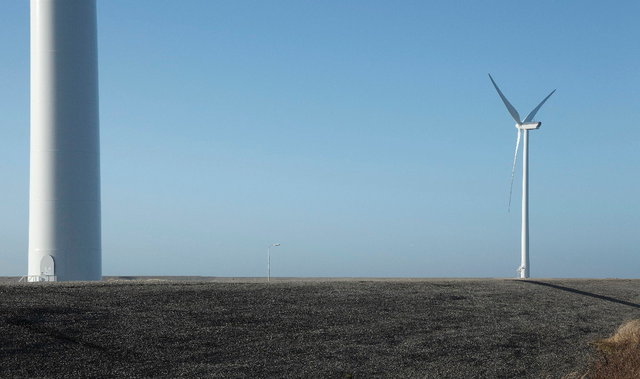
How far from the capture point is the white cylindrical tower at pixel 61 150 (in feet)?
125

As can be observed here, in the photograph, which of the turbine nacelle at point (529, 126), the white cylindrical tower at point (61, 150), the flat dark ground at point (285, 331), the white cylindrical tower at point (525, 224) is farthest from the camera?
the turbine nacelle at point (529, 126)

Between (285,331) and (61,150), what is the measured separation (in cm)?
2182

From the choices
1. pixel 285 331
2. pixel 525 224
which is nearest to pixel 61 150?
pixel 285 331

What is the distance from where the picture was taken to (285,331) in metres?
20.4

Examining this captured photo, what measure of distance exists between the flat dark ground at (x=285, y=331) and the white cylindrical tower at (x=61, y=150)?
42.9 feet

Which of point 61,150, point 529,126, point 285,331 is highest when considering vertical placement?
point 529,126

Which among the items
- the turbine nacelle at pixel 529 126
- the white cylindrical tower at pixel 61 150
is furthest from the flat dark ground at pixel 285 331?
the turbine nacelle at pixel 529 126

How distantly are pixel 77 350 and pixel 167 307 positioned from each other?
16.4 ft

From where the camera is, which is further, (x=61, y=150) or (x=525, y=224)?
(x=525, y=224)

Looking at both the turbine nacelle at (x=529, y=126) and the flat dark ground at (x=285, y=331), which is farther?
the turbine nacelle at (x=529, y=126)

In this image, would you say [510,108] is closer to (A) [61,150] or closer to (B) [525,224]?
(B) [525,224]

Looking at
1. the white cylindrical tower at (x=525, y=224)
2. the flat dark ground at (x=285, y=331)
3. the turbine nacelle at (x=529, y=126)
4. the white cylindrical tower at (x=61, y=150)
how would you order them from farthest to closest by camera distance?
the turbine nacelle at (x=529, y=126) → the white cylindrical tower at (x=525, y=224) → the white cylindrical tower at (x=61, y=150) → the flat dark ground at (x=285, y=331)

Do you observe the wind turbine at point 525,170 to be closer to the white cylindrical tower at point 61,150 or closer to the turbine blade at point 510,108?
the turbine blade at point 510,108

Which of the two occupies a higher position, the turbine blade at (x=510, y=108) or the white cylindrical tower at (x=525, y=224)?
the turbine blade at (x=510, y=108)
